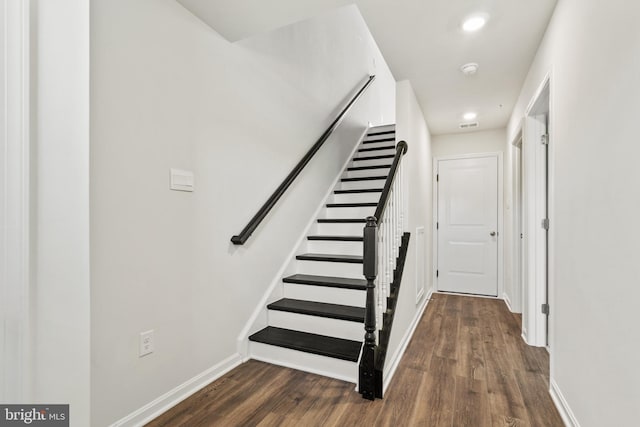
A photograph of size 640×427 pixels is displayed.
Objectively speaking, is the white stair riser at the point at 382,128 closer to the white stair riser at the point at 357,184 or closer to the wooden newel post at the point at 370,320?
the white stair riser at the point at 357,184

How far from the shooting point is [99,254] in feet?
4.71

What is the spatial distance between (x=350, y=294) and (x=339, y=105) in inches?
100

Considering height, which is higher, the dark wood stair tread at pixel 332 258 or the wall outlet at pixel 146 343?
the dark wood stair tread at pixel 332 258

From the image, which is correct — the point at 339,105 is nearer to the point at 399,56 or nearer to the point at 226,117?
the point at 399,56

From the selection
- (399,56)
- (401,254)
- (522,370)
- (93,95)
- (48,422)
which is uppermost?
(399,56)

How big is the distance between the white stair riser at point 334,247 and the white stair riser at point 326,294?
0.54m

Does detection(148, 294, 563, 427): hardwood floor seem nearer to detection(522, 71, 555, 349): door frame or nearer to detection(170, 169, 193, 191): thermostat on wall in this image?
Result: detection(522, 71, 555, 349): door frame

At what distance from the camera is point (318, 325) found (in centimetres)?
235

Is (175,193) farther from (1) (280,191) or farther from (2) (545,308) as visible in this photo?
(2) (545,308)

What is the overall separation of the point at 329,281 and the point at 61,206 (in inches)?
72.6

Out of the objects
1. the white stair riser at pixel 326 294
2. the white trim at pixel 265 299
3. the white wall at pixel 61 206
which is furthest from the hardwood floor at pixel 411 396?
the white wall at pixel 61 206

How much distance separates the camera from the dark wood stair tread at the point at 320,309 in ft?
7.41

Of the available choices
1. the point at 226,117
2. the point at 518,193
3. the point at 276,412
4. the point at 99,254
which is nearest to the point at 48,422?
the point at 99,254

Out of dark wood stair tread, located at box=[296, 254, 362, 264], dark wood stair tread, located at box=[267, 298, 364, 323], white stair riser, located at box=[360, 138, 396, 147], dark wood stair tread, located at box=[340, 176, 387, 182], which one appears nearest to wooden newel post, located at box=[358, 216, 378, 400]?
dark wood stair tread, located at box=[267, 298, 364, 323]
